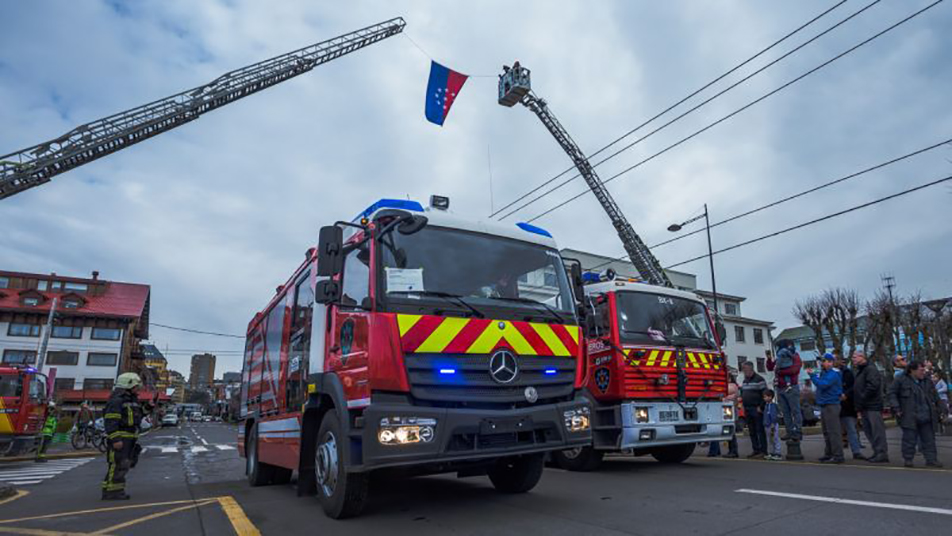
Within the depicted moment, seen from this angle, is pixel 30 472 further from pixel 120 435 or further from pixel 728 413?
pixel 728 413

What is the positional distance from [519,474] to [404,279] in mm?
2803

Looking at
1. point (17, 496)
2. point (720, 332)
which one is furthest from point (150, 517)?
point (720, 332)

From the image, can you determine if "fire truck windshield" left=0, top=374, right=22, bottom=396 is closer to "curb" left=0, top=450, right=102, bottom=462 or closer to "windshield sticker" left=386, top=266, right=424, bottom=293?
"curb" left=0, top=450, right=102, bottom=462

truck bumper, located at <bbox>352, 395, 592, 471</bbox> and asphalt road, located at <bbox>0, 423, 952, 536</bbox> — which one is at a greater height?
truck bumper, located at <bbox>352, 395, 592, 471</bbox>

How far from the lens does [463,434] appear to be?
A: 4.50 metres

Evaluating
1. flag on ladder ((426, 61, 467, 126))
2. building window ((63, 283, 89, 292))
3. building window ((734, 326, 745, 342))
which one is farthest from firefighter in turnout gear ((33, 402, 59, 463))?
building window ((734, 326, 745, 342))

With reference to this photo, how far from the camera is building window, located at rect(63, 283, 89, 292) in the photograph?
174 feet

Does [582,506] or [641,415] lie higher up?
[641,415]

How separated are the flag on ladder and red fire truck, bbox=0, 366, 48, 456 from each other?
575 inches

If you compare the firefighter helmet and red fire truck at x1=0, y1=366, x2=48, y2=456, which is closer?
the firefighter helmet

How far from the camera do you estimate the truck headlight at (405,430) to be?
14.1ft

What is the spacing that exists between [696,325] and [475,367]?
5552 millimetres

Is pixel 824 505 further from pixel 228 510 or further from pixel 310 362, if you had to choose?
pixel 228 510

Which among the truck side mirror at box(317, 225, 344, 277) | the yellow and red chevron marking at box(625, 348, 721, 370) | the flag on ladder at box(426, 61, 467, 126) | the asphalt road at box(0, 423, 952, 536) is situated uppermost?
the flag on ladder at box(426, 61, 467, 126)
